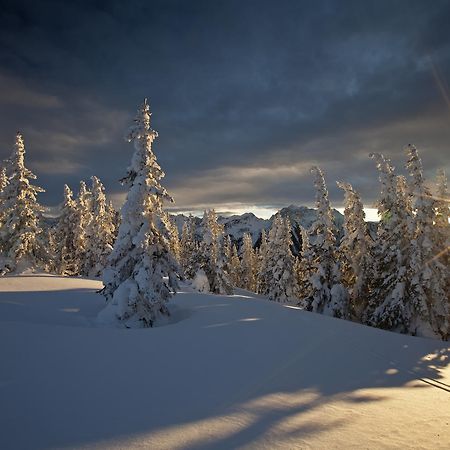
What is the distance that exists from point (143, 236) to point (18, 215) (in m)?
20.8

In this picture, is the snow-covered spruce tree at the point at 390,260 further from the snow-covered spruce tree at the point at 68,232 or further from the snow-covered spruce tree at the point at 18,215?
the snow-covered spruce tree at the point at 68,232

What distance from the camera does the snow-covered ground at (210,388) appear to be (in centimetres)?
→ 652

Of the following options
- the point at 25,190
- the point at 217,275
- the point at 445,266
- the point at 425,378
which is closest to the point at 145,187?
the point at 425,378

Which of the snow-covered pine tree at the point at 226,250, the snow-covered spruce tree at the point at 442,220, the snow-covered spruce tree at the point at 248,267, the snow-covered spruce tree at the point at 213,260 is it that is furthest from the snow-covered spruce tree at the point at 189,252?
the snow-covered spruce tree at the point at 442,220

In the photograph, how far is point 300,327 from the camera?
17.1 metres

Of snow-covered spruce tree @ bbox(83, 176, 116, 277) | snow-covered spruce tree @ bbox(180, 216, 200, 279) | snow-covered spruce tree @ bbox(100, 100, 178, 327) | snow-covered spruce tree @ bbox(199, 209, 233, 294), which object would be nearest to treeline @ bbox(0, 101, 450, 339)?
snow-covered spruce tree @ bbox(100, 100, 178, 327)

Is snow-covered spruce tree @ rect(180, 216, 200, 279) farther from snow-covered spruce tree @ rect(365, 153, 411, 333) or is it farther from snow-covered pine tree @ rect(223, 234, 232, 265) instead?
snow-covered spruce tree @ rect(365, 153, 411, 333)

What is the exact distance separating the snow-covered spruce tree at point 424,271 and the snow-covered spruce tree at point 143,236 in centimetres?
1800

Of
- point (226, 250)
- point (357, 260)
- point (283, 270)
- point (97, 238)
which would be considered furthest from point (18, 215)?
point (226, 250)

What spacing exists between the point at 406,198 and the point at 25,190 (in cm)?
3215

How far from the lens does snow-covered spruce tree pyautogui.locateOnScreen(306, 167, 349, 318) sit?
31250 millimetres

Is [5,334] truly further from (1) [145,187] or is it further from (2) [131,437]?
(1) [145,187]

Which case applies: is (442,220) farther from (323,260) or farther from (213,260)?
(213,260)

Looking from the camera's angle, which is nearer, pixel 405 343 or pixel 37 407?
pixel 37 407
